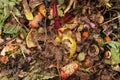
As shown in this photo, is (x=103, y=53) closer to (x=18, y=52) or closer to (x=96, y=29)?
(x=96, y=29)

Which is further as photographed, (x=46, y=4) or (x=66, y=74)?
(x=46, y=4)

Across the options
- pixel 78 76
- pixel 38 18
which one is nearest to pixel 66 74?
pixel 78 76

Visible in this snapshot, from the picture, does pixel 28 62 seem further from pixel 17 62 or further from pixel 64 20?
pixel 64 20

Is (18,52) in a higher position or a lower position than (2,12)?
lower

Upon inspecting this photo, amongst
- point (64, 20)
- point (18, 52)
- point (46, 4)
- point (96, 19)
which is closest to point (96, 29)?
point (96, 19)

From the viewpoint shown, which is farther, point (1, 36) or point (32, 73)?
point (1, 36)


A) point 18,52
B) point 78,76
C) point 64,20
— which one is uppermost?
point 64,20
